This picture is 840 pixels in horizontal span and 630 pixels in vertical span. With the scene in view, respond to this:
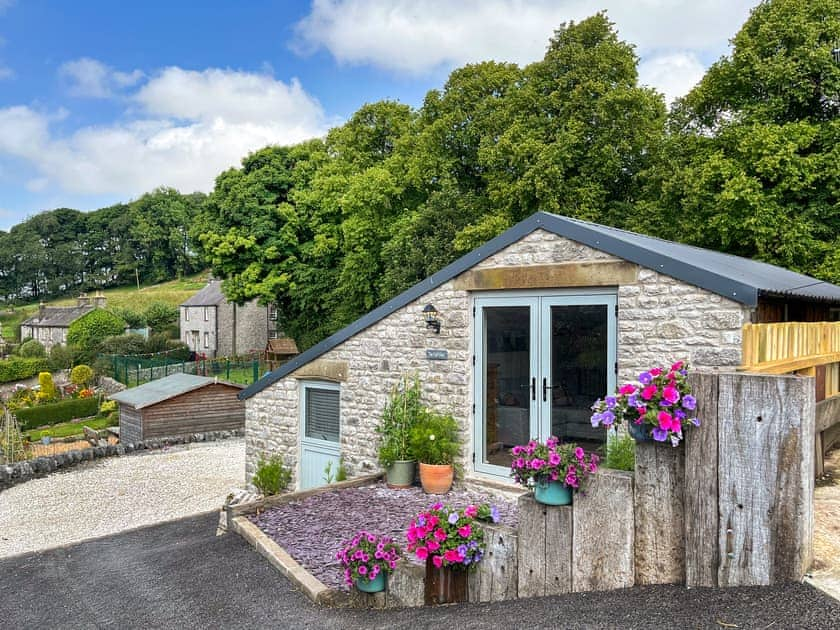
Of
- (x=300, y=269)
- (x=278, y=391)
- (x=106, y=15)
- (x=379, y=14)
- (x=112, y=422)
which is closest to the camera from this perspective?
(x=278, y=391)

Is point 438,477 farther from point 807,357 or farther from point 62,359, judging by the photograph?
point 62,359

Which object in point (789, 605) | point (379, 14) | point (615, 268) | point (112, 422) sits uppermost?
point (379, 14)

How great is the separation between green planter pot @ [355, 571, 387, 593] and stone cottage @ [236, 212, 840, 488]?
323cm

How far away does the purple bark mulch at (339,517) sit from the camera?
627 centimetres

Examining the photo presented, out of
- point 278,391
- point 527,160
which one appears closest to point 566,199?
point 527,160

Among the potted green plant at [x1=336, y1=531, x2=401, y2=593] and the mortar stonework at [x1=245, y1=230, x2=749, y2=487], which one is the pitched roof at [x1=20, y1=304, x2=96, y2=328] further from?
the potted green plant at [x1=336, y1=531, x2=401, y2=593]

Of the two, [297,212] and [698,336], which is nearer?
[698,336]

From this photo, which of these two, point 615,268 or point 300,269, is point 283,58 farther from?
point 615,268

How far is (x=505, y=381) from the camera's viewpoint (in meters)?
7.92

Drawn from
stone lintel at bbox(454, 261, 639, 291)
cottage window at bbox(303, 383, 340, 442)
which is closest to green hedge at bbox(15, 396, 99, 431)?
cottage window at bbox(303, 383, 340, 442)

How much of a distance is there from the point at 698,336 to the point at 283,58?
23401mm

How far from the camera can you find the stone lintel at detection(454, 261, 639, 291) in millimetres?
6855

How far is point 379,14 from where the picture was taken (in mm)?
14797

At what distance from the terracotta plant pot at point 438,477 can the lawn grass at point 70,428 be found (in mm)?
19248
